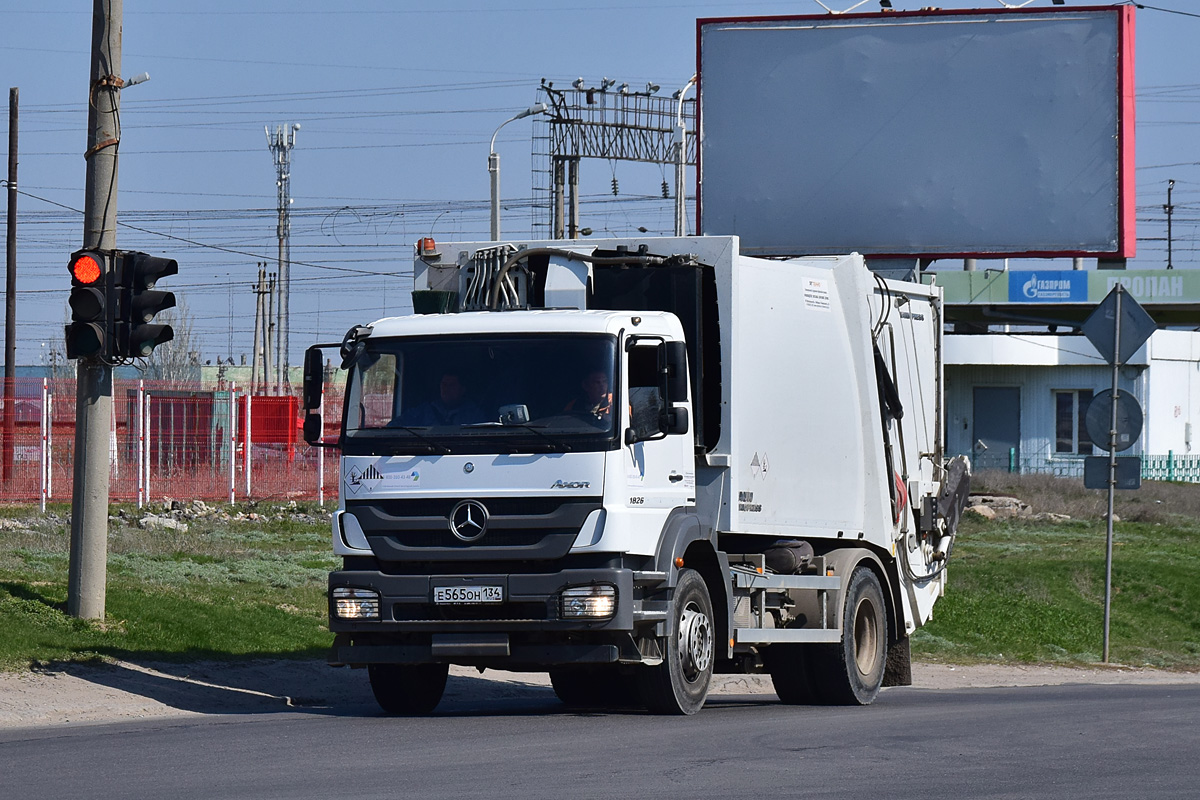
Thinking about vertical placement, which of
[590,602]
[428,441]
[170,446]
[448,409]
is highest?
[448,409]

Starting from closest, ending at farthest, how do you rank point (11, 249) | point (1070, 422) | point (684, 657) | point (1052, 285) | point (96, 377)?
point (684, 657), point (96, 377), point (11, 249), point (1070, 422), point (1052, 285)

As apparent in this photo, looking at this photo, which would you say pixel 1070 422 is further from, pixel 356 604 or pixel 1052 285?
pixel 356 604

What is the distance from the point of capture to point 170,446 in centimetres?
3294

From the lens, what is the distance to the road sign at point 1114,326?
726 inches

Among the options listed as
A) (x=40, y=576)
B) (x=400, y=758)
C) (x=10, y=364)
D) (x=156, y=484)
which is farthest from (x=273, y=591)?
(x=10, y=364)

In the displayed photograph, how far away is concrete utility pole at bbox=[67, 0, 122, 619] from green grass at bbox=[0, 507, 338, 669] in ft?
1.56

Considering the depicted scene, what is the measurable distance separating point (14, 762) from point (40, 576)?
8645 mm

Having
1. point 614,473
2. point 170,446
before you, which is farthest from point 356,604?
point 170,446

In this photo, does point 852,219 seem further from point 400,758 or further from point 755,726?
point 400,758

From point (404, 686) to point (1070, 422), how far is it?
53.1 meters

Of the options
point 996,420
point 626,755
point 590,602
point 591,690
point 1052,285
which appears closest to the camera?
point 626,755

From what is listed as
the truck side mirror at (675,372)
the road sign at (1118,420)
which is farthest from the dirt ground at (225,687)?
the truck side mirror at (675,372)

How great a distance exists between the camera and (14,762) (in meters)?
9.29

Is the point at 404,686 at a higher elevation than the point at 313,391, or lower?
lower
